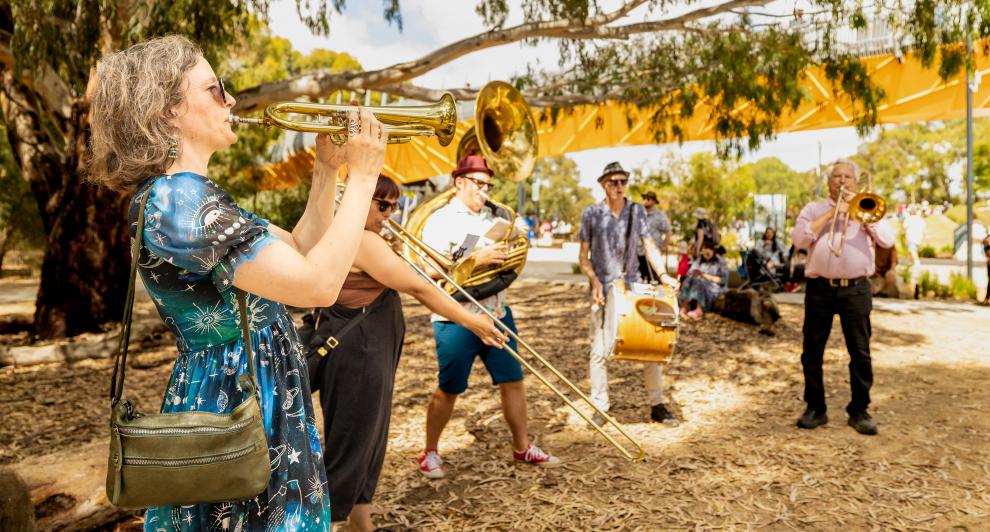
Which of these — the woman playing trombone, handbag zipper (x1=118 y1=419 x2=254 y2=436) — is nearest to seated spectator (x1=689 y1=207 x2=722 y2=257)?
the woman playing trombone

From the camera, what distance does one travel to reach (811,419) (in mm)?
4836

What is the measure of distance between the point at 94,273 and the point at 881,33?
28.7 ft

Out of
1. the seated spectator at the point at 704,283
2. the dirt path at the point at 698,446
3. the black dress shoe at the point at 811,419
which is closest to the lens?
the dirt path at the point at 698,446

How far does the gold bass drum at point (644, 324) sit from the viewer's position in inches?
177

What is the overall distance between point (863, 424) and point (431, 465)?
112 inches

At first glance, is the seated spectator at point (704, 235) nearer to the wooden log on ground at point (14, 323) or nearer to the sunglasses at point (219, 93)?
the wooden log on ground at point (14, 323)

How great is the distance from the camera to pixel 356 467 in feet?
9.21

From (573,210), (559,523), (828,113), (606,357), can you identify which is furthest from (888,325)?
(573,210)

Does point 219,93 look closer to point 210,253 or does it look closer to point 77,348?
point 210,253

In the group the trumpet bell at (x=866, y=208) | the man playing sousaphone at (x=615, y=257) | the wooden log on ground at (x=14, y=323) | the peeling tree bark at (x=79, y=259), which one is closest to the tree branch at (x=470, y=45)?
the peeling tree bark at (x=79, y=259)

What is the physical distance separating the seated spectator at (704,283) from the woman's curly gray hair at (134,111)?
8402 mm

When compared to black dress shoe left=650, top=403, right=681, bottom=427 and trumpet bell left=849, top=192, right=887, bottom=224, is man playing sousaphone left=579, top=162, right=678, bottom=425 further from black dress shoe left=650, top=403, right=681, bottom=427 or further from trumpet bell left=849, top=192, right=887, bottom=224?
trumpet bell left=849, top=192, right=887, bottom=224

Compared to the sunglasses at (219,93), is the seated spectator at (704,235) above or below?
below

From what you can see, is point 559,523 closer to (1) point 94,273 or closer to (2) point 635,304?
(2) point 635,304
